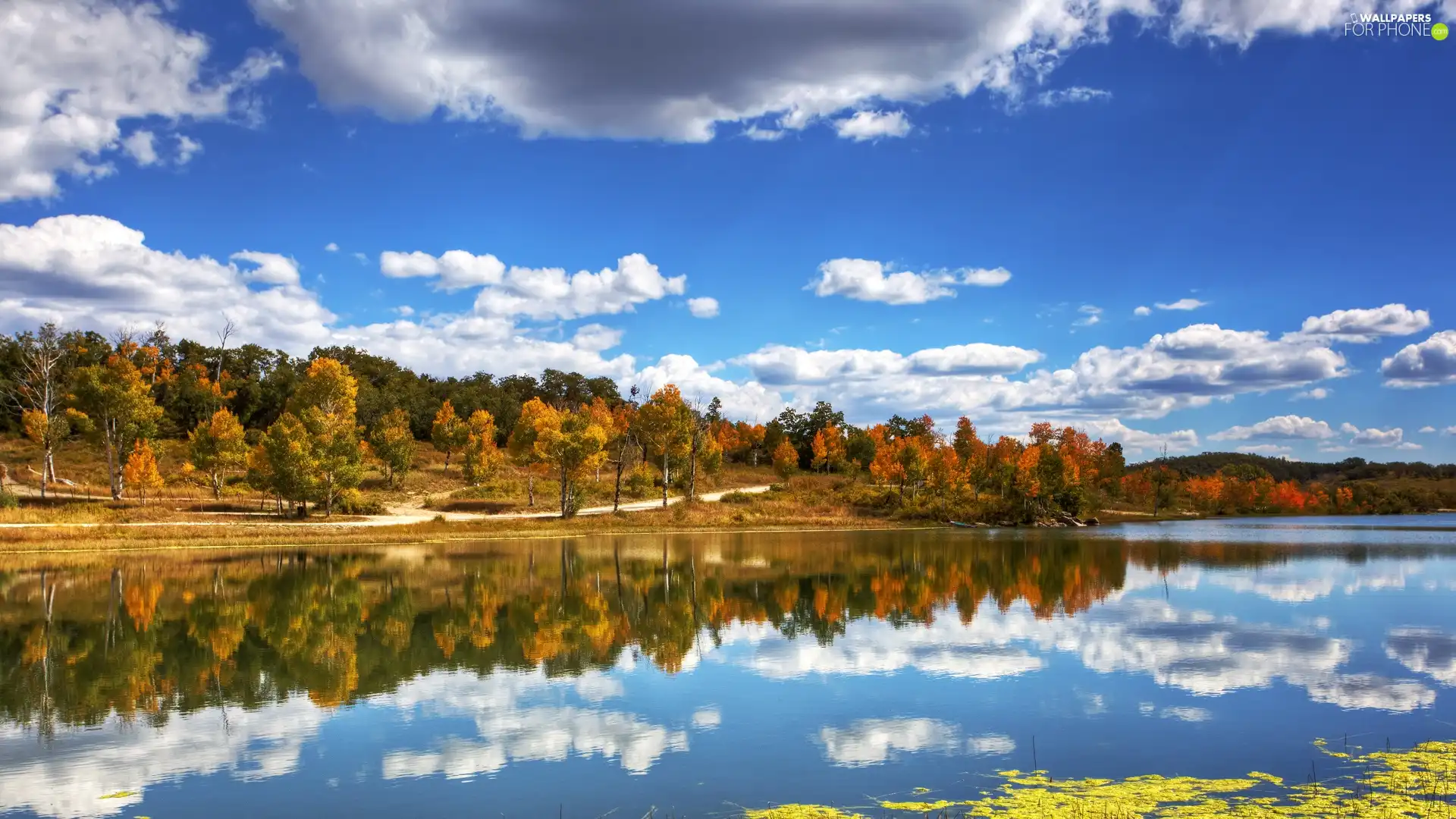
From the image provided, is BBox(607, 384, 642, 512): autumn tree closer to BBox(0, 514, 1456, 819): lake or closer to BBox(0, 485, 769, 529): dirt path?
BBox(0, 485, 769, 529): dirt path

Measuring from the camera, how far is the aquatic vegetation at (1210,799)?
12.0m

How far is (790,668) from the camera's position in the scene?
22.5m

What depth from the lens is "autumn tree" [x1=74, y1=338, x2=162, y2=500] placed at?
226 feet

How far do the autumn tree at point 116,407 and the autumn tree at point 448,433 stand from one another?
1140 inches

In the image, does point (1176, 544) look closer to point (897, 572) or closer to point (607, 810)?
point (897, 572)

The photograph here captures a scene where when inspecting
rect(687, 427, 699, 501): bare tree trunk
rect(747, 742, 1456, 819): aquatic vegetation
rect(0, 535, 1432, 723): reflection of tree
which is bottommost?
rect(0, 535, 1432, 723): reflection of tree

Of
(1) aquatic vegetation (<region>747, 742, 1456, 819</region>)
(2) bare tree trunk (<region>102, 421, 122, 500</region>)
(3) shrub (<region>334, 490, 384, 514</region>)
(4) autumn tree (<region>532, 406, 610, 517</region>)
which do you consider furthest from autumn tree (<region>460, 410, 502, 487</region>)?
(1) aquatic vegetation (<region>747, 742, 1456, 819</region>)

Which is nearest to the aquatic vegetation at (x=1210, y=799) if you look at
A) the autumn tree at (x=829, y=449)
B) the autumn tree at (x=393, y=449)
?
the autumn tree at (x=393, y=449)

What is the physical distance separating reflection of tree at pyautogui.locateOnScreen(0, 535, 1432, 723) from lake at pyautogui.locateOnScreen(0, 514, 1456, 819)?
0.57ft

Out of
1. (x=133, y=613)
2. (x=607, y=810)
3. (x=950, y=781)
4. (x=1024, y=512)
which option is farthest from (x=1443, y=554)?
(x=133, y=613)

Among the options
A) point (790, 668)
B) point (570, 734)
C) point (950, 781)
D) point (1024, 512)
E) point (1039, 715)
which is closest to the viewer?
point (950, 781)

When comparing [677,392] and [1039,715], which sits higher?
[677,392]

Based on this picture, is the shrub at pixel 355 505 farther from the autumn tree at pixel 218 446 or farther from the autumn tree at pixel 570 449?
the autumn tree at pixel 570 449

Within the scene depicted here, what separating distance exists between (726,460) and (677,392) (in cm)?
6633
